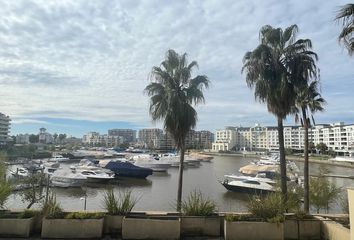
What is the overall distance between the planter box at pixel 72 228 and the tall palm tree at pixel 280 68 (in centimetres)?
933

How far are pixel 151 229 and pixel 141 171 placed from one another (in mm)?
46387

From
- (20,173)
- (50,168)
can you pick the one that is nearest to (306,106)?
(20,173)

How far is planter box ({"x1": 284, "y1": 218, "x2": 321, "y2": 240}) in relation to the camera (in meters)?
9.55

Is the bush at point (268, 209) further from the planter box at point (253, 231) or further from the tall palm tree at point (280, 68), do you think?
the tall palm tree at point (280, 68)

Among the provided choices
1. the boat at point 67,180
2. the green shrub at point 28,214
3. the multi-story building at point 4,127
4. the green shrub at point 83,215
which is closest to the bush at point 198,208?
the green shrub at point 83,215

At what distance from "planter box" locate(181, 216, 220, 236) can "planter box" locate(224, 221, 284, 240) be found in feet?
1.64

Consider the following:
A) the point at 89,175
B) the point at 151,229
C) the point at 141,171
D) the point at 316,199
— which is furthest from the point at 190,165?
the point at 151,229

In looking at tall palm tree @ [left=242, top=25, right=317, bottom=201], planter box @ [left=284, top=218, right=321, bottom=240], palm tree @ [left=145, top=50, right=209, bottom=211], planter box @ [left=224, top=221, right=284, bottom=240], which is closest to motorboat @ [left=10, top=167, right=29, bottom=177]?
palm tree @ [left=145, top=50, right=209, bottom=211]

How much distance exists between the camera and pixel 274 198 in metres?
10.1

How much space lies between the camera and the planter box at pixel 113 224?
959 cm

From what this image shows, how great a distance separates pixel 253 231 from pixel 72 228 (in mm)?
4867

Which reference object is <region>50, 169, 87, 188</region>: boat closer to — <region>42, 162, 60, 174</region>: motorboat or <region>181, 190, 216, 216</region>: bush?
<region>42, 162, 60, 174</region>: motorboat

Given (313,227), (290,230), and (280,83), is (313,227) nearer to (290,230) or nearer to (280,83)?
(290,230)

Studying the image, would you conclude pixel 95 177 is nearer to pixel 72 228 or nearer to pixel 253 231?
pixel 72 228
